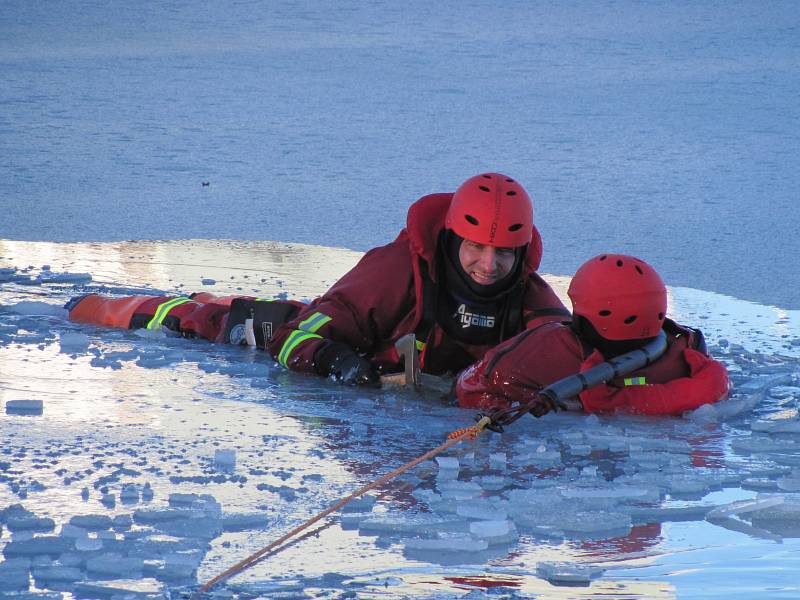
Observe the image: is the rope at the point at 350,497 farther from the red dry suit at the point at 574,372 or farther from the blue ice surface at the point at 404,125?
the blue ice surface at the point at 404,125

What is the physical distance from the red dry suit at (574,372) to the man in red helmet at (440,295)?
0.32 metres

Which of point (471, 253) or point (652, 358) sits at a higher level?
point (471, 253)

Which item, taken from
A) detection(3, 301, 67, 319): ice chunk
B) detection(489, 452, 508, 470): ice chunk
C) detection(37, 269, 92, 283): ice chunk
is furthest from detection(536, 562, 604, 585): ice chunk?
detection(37, 269, 92, 283): ice chunk

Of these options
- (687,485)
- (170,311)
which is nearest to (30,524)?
(687,485)

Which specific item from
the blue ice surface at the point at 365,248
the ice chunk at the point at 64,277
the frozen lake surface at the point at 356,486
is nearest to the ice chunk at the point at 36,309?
the blue ice surface at the point at 365,248

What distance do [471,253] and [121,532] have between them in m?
1.89

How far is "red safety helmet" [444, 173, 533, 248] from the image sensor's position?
4.44 m

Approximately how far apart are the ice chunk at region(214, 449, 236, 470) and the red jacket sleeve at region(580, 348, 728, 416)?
1197 mm

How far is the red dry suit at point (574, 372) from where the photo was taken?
419cm

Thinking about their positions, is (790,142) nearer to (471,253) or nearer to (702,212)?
(702,212)

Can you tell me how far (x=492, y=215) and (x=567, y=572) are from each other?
182cm

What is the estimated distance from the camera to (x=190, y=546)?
2.91 meters

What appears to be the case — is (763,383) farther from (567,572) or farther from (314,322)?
(567,572)

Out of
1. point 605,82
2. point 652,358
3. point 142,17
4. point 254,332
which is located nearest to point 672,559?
point 652,358
